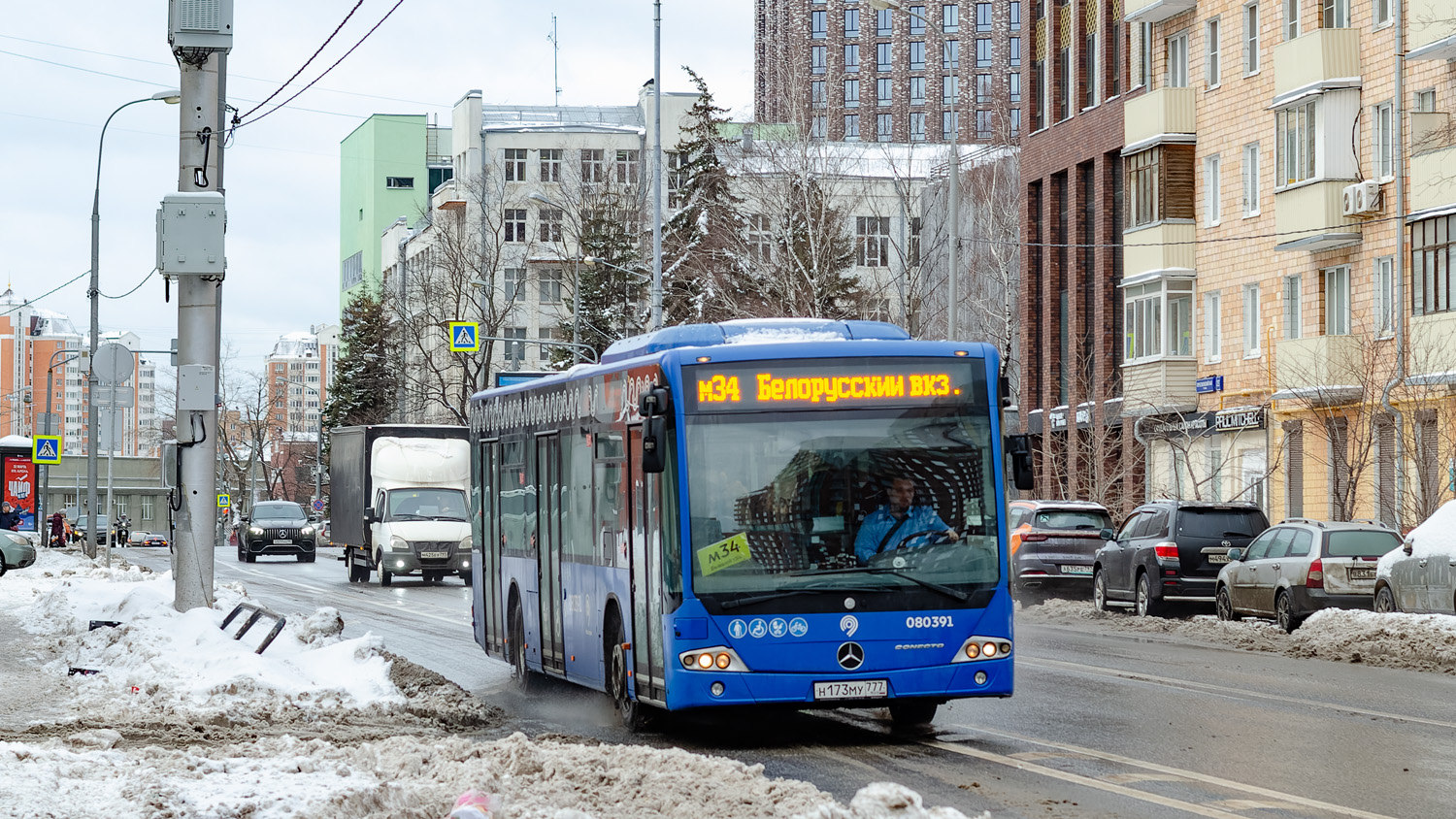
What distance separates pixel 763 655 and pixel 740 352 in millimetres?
1941

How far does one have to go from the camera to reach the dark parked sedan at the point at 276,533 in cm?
5962

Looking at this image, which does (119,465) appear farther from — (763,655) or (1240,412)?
(763,655)

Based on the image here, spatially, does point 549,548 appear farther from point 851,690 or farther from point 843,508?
point 851,690

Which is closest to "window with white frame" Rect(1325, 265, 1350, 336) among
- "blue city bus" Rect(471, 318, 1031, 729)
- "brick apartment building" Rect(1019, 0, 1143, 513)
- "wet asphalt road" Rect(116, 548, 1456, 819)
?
"brick apartment building" Rect(1019, 0, 1143, 513)

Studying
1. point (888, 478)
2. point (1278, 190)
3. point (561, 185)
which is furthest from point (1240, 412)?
point (561, 185)

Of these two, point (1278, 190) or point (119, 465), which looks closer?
point (1278, 190)

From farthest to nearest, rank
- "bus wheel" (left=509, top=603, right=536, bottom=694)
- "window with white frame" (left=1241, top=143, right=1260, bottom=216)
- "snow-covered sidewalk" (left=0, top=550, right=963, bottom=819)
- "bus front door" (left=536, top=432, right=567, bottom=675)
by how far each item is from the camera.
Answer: "window with white frame" (left=1241, top=143, right=1260, bottom=216)
"bus wheel" (left=509, top=603, right=536, bottom=694)
"bus front door" (left=536, top=432, right=567, bottom=675)
"snow-covered sidewalk" (left=0, top=550, right=963, bottom=819)

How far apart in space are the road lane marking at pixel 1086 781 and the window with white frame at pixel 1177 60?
1541 inches

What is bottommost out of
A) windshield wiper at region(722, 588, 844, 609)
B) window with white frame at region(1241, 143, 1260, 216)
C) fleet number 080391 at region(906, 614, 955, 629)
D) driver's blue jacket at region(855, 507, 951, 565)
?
fleet number 080391 at region(906, 614, 955, 629)

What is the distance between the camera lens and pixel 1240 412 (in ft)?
148

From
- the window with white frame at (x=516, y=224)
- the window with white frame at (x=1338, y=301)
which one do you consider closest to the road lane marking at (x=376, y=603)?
the window with white frame at (x=1338, y=301)

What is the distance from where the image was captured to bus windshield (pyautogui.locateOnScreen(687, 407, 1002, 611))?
1266 centimetres

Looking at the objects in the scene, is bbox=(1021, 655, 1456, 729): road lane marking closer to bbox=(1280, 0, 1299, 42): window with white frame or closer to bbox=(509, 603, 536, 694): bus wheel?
bbox=(509, 603, 536, 694): bus wheel

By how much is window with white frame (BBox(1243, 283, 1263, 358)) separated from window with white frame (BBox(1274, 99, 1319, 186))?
298 centimetres
